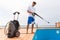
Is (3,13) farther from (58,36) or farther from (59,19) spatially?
(58,36)

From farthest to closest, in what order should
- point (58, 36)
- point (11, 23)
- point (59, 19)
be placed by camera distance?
point (59, 19) < point (11, 23) < point (58, 36)

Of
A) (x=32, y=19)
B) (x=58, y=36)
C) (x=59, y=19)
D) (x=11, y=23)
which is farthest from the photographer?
(x=59, y=19)

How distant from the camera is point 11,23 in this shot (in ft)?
20.8

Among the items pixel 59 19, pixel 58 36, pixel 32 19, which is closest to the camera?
pixel 58 36

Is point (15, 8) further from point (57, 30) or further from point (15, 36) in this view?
point (57, 30)

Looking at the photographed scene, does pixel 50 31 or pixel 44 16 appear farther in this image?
pixel 44 16

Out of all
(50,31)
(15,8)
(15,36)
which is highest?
(15,8)

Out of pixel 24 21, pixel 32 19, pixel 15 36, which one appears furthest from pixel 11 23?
pixel 24 21

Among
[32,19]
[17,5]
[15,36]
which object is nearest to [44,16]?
[17,5]

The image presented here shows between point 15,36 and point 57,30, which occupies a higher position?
point 57,30

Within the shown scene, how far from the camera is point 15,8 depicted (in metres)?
10.9

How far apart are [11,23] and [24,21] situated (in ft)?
15.0

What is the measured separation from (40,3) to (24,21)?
132cm

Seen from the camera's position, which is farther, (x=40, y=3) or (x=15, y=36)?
(x=40, y=3)
